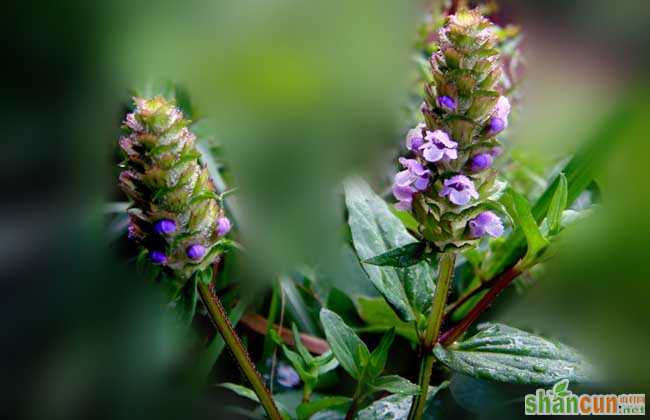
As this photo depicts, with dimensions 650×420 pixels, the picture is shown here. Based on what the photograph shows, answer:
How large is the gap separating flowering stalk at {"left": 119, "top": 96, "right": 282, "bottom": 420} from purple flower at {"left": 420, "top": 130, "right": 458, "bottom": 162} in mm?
225

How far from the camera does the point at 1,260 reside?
1.69 feet

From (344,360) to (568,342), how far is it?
0.31m

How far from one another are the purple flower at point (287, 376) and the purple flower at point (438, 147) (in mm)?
483

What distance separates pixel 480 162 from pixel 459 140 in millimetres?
32

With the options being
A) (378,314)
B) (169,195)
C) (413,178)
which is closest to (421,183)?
(413,178)

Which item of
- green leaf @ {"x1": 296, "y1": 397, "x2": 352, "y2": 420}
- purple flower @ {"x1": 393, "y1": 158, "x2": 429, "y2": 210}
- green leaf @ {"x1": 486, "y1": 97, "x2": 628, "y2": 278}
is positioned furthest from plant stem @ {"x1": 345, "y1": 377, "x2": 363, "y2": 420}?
green leaf @ {"x1": 486, "y1": 97, "x2": 628, "y2": 278}

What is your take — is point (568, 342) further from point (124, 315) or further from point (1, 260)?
point (1, 260)

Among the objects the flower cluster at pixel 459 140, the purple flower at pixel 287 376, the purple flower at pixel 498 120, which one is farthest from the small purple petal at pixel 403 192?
the purple flower at pixel 287 376

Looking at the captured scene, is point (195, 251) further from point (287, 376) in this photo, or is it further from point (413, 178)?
point (287, 376)

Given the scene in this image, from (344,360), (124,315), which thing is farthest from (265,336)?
(124,315)

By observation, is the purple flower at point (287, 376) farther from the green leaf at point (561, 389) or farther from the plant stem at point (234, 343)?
the green leaf at point (561, 389)

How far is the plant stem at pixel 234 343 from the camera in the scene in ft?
2.49

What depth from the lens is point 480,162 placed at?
73 cm

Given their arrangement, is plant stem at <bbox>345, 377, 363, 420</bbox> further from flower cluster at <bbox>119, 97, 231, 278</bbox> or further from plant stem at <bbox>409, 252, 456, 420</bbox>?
flower cluster at <bbox>119, 97, 231, 278</bbox>
